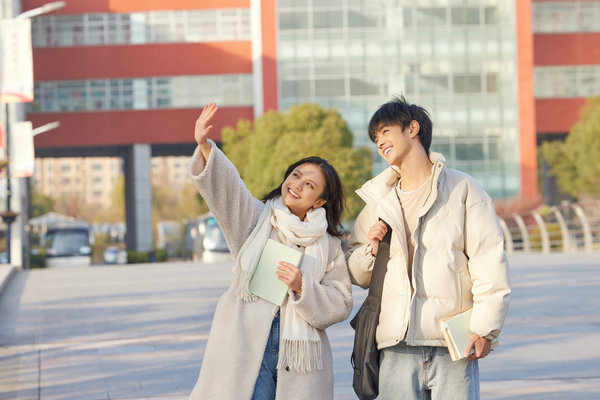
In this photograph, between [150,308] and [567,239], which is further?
[567,239]

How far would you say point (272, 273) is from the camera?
13.9ft

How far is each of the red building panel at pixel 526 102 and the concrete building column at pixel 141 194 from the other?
19133 millimetres

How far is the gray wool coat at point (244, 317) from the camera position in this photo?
416 centimetres

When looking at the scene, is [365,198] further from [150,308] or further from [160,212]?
[160,212]

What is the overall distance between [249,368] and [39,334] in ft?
27.8

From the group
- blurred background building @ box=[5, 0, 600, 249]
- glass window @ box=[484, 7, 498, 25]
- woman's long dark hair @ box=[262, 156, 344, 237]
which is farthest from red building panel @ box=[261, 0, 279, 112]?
woman's long dark hair @ box=[262, 156, 344, 237]

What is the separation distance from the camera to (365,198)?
167 inches

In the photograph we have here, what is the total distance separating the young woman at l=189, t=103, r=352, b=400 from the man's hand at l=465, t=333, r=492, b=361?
1.84 ft

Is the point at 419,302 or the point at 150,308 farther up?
the point at 419,302

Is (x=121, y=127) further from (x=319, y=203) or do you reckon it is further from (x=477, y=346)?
(x=477, y=346)

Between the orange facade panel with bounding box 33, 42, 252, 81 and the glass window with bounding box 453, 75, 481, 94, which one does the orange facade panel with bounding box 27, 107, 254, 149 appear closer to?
the orange facade panel with bounding box 33, 42, 252, 81

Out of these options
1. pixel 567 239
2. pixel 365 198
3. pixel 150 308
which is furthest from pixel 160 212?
pixel 365 198

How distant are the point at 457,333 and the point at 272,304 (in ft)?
2.56

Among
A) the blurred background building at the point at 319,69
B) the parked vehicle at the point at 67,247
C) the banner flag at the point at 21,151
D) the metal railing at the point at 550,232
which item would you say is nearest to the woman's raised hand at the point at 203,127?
the metal railing at the point at 550,232
